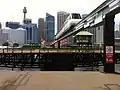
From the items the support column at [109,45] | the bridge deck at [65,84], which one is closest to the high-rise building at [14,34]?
the support column at [109,45]

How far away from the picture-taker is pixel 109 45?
25.1 metres

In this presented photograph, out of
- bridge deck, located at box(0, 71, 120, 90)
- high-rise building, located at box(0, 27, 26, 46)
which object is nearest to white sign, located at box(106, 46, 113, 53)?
bridge deck, located at box(0, 71, 120, 90)

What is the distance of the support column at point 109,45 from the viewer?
24.8 m

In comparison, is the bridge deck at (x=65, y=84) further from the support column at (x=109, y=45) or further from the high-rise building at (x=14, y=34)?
the high-rise building at (x=14, y=34)

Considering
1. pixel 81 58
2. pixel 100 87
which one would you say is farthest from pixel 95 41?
pixel 100 87

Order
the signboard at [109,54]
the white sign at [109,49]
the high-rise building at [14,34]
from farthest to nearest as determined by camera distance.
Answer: the high-rise building at [14,34], the white sign at [109,49], the signboard at [109,54]

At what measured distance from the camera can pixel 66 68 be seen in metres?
52.6

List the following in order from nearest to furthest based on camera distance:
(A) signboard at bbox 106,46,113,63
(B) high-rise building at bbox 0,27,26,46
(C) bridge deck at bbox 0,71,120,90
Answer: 1. (C) bridge deck at bbox 0,71,120,90
2. (A) signboard at bbox 106,46,113,63
3. (B) high-rise building at bbox 0,27,26,46

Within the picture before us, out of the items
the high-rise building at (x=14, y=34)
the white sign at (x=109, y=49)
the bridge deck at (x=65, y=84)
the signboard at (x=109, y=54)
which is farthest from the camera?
the high-rise building at (x=14, y=34)

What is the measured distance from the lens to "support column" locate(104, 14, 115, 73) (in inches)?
978

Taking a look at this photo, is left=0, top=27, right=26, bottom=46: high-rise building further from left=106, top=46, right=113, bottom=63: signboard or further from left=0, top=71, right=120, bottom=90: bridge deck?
left=0, top=71, right=120, bottom=90: bridge deck

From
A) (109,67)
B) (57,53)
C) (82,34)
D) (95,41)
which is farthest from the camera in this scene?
(95,41)

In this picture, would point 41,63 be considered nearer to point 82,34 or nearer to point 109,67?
point 109,67

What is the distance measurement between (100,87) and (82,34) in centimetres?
7410
